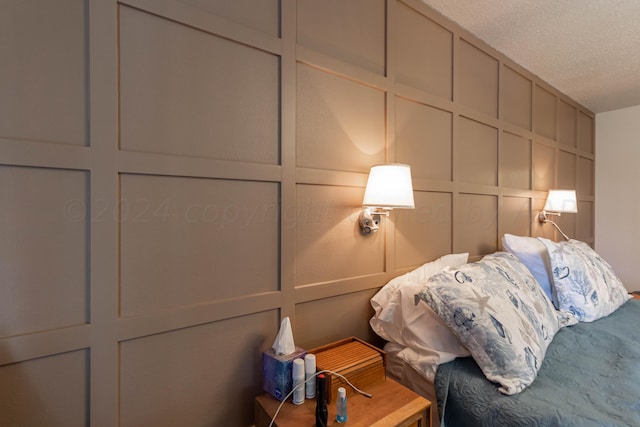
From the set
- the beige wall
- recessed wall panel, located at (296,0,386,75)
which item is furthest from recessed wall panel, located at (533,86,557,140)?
recessed wall panel, located at (296,0,386,75)

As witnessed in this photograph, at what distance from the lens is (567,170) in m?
3.05

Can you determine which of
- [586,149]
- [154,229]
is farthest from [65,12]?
[586,149]

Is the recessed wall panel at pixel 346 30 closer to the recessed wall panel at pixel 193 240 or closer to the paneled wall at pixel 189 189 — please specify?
the paneled wall at pixel 189 189

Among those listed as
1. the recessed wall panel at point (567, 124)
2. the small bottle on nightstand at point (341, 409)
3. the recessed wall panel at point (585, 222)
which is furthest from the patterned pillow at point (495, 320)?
the recessed wall panel at point (585, 222)

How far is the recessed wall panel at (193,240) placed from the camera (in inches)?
37.8

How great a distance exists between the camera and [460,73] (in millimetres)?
1993

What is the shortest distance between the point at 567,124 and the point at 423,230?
7.97 feet

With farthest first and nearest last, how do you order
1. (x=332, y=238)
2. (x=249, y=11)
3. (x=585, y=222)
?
(x=585, y=222) → (x=332, y=238) → (x=249, y=11)

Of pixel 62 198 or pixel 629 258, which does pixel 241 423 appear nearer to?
pixel 62 198

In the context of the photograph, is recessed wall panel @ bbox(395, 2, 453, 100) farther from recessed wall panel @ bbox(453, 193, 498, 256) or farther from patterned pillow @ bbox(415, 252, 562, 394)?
patterned pillow @ bbox(415, 252, 562, 394)

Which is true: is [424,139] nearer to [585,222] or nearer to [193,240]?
[193,240]

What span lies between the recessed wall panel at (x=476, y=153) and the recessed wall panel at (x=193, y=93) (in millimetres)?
1306

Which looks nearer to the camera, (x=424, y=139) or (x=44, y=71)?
(x=44, y=71)

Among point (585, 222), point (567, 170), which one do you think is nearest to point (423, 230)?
point (567, 170)
